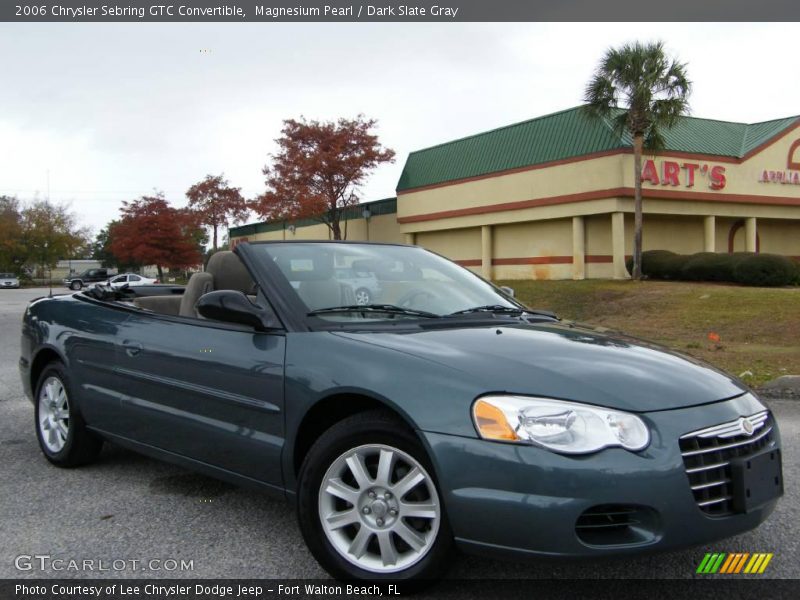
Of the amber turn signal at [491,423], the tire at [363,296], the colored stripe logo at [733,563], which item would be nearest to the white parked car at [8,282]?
the tire at [363,296]

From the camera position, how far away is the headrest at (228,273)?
13.7 feet

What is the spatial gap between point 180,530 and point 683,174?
25.7 m

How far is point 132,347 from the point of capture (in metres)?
4.00

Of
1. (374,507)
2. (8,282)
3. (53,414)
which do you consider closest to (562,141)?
(53,414)

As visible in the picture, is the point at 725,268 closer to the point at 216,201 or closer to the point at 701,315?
the point at 701,315

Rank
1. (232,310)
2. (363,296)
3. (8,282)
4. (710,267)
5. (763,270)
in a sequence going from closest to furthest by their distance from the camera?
(232,310) < (363,296) < (763,270) < (710,267) < (8,282)

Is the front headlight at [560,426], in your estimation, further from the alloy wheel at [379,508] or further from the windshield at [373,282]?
the windshield at [373,282]

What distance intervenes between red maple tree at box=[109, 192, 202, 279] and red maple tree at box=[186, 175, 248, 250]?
1.20 metres

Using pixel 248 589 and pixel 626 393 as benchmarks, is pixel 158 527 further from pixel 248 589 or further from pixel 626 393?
pixel 626 393

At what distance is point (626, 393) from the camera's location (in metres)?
2.57

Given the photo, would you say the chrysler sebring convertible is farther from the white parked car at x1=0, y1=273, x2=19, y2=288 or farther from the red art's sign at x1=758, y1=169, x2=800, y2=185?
the white parked car at x1=0, y1=273, x2=19, y2=288

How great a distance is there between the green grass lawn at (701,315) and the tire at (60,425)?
6975mm

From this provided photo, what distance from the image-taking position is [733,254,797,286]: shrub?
22031 mm

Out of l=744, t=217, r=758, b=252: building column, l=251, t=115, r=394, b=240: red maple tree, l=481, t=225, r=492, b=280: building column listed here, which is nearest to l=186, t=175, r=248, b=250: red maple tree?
l=251, t=115, r=394, b=240: red maple tree
